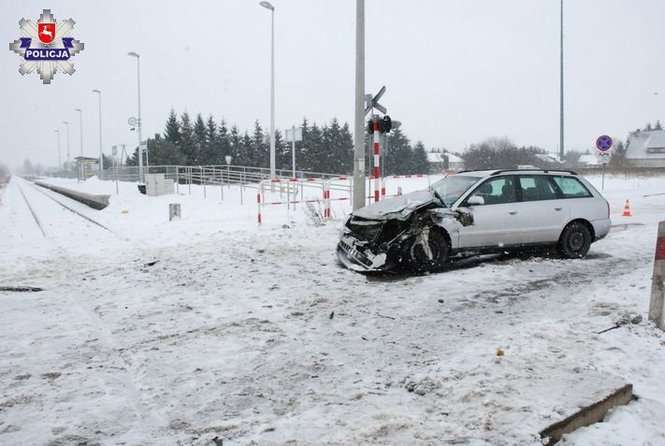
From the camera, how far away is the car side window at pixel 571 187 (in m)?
9.09

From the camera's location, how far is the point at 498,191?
8641 mm

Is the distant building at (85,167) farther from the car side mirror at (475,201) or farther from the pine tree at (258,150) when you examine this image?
the car side mirror at (475,201)

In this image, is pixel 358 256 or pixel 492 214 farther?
pixel 492 214

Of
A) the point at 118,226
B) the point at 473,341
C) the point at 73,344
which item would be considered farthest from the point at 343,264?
the point at 118,226

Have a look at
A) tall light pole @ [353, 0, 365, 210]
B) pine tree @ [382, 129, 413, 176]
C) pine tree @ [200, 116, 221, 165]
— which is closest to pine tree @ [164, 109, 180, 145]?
pine tree @ [200, 116, 221, 165]

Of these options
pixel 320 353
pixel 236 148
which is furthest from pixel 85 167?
pixel 320 353

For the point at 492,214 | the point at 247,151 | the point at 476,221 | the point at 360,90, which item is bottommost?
the point at 476,221

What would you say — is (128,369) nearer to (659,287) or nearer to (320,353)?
(320,353)

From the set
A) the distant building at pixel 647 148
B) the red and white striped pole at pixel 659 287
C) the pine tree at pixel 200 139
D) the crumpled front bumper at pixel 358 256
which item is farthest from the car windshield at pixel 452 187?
the distant building at pixel 647 148

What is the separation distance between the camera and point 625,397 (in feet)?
11.5

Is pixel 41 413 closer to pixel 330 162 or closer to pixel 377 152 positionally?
pixel 377 152

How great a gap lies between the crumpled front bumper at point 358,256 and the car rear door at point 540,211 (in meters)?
2.71

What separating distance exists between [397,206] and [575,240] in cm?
341

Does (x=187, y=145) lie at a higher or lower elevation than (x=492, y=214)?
higher
